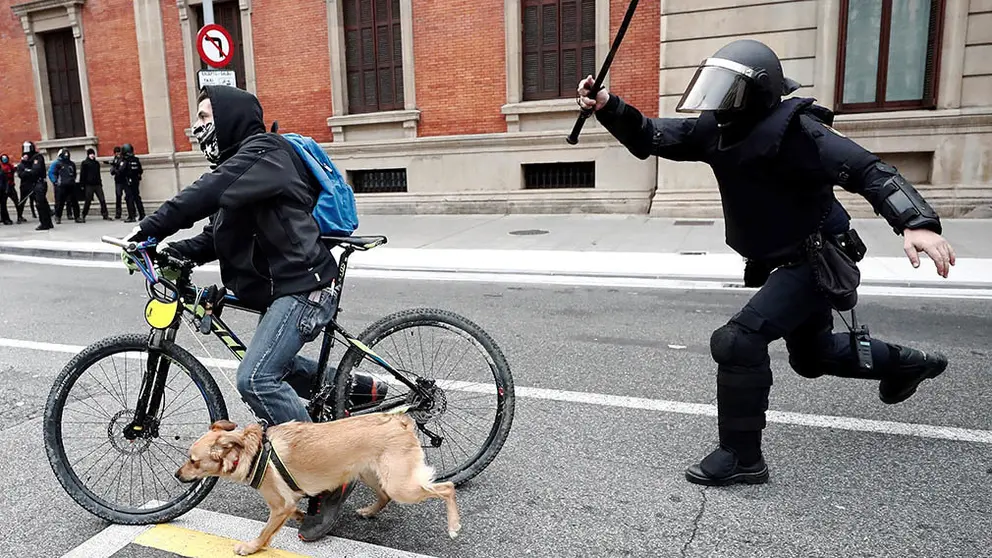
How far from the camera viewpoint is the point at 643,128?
11.9 ft

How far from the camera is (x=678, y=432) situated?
4.10 meters

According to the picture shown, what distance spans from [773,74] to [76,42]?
22.0m

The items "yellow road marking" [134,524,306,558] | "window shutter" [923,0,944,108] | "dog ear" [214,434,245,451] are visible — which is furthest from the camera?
"window shutter" [923,0,944,108]

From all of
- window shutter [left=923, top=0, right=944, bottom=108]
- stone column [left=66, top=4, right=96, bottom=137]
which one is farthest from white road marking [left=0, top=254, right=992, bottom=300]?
stone column [left=66, top=4, right=96, bottom=137]

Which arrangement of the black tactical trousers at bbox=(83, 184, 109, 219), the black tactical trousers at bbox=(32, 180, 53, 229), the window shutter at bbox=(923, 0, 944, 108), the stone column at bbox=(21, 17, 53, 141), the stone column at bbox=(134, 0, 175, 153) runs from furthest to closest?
the stone column at bbox=(21, 17, 53, 141), the stone column at bbox=(134, 0, 175, 153), the black tactical trousers at bbox=(83, 184, 109, 219), the black tactical trousers at bbox=(32, 180, 53, 229), the window shutter at bbox=(923, 0, 944, 108)

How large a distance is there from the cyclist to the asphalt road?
0.65 meters

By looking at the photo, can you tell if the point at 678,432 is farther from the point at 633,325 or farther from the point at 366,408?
the point at 633,325

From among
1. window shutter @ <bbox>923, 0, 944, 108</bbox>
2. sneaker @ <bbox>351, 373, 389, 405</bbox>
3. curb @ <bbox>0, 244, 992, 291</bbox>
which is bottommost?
curb @ <bbox>0, 244, 992, 291</bbox>

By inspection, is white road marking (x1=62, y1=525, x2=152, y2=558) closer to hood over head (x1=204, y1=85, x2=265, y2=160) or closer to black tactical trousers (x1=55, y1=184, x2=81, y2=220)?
hood over head (x1=204, y1=85, x2=265, y2=160)

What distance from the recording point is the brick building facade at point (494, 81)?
13.0 metres

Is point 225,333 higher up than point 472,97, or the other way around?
point 472,97

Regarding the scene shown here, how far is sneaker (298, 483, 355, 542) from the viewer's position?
2.99 m

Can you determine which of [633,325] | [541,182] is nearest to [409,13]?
[541,182]

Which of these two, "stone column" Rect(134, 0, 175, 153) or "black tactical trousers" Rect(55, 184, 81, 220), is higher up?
"stone column" Rect(134, 0, 175, 153)
